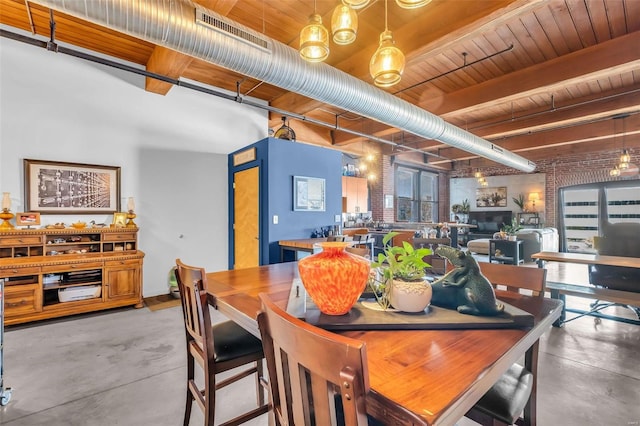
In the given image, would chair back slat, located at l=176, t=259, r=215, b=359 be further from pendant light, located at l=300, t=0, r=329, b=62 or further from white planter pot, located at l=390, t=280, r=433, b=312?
pendant light, located at l=300, t=0, r=329, b=62

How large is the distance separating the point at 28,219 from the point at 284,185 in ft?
10.2

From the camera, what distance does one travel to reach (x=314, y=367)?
646 millimetres

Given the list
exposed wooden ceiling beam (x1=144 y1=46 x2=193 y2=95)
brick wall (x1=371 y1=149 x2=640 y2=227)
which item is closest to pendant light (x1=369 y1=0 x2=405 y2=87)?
exposed wooden ceiling beam (x1=144 y1=46 x2=193 y2=95)

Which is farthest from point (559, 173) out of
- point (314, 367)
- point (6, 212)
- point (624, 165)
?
point (6, 212)

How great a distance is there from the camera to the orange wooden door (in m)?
4.52

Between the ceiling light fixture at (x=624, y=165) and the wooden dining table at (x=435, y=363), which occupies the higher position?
the ceiling light fixture at (x=624, y=165)

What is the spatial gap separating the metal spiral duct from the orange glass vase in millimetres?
2203

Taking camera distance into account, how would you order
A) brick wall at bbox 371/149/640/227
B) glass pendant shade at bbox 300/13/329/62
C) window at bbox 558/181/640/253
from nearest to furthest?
glass pendant shade at bbox 300/13/329/62 → window at bbox 558/181/640/253 → brick wall at bbox 371/149/640/227

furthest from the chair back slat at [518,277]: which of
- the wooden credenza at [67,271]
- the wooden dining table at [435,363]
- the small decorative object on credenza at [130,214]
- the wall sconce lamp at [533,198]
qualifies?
the wall sconce lamp at [533,198]

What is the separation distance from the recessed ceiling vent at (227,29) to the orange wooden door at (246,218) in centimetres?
205

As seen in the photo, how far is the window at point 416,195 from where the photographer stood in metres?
9.59

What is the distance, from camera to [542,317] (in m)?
1.14

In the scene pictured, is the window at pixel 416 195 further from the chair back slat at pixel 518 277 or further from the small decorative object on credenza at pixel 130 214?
the chair back slat at pixel 518 277

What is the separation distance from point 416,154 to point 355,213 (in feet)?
10.4
